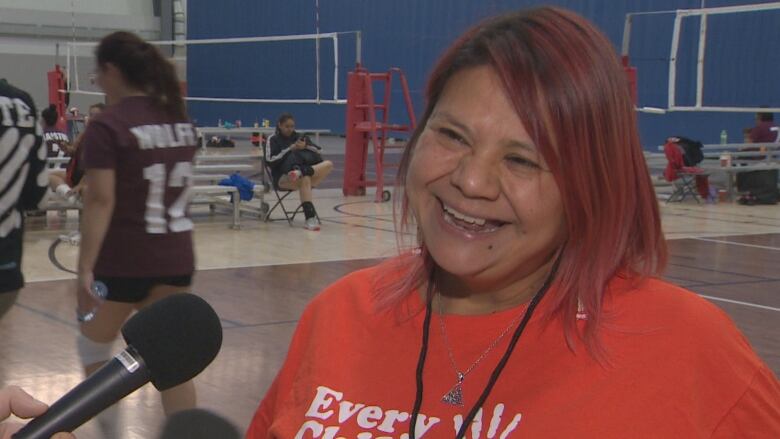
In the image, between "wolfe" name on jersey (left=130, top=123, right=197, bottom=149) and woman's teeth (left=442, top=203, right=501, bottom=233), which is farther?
"wolfe" name on jersey (left=130, top=123, right=197, bottom=149)

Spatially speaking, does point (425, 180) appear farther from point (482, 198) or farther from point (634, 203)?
point (634, 203)

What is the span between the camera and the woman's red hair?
55.2 inches

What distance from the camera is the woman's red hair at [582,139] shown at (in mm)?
1401

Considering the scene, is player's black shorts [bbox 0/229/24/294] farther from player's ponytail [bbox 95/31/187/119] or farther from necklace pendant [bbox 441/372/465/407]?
necklace pendant [bbox 441/372/465/407]

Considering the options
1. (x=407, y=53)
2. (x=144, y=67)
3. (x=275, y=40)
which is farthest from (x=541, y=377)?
(x=275, y=40)

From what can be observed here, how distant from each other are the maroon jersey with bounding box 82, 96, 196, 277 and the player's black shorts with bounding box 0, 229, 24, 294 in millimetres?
433

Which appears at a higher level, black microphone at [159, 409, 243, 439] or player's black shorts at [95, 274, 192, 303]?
black microphone at [159, 409, 243, 439]

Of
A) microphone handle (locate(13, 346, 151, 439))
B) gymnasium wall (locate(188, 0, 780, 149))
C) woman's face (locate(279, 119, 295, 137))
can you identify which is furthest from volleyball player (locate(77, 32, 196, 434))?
gymnasium wall (locate(188, 0, 780, 149))

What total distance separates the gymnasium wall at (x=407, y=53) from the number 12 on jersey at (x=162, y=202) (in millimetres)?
9070

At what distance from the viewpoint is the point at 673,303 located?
56.6 inches

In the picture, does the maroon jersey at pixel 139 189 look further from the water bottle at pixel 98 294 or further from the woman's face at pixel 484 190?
the woman's face at pixel 484 190

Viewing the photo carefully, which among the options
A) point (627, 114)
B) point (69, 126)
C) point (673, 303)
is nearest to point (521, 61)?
point (627, 114)

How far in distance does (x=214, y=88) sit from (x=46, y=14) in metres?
5.35

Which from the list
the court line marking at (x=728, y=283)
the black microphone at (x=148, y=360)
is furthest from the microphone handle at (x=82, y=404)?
the court line marking at (x=728, y=283)
